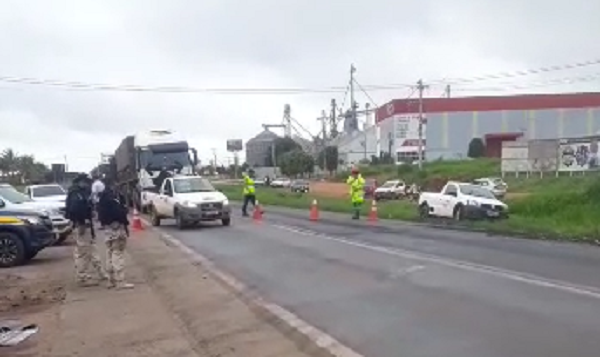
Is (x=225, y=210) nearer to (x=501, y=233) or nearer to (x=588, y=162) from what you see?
(x=501, y=233)

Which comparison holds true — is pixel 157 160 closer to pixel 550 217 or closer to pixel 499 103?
pixel 550 217

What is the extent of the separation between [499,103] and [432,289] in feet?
330

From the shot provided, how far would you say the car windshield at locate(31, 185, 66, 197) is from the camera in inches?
1199

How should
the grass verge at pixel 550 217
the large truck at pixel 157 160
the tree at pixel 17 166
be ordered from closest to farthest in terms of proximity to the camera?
the grass verge at pixel 550 217 → the large truck at pixel 157 160 → the tree at pixel 17 166

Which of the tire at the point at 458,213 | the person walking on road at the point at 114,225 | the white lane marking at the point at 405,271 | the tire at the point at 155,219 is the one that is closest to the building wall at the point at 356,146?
the tire at the point at 155,219

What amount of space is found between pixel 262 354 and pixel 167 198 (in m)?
22.8

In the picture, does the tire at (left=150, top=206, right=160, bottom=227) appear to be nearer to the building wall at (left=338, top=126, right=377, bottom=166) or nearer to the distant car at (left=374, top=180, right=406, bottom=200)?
the distant car at (left=374, top=180, right=406, bottom=200)

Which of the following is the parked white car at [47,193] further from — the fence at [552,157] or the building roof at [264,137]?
the building roof at [264,137]

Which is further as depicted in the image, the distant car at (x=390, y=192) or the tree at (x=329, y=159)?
the tree at (x=329, y=159)

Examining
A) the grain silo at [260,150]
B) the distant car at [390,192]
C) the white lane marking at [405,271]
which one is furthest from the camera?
the grain silo at [260,150]

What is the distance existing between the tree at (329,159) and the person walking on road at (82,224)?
306 ft

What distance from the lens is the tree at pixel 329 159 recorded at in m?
109

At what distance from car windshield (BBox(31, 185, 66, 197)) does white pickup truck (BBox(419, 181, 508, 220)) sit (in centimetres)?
1414

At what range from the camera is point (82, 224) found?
14.5 metres
